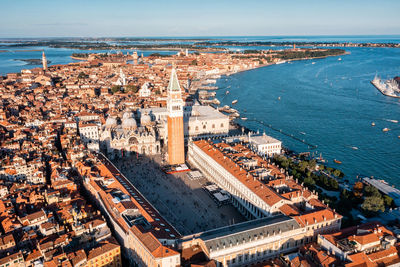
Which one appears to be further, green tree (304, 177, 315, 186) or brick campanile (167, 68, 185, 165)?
brick campanile (167, 68, 185, 165)

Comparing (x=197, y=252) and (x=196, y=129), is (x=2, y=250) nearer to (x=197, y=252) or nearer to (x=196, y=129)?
(x=197, y=252)

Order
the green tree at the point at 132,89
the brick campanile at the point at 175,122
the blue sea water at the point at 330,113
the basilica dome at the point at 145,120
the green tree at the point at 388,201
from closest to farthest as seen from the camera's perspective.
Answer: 1. the green tree at the point at 388,201
2. the brick campanile at the point at 175,122
3. the blue sea water at the point at 330,113
4. the basilica dome at the point at 145,120
5. the green tree at the point at 132,89

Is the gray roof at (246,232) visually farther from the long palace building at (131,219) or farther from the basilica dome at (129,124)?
the basilica dome at (129,124)

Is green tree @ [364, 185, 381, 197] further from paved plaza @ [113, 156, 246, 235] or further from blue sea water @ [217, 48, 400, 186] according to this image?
paved plaza @ [113, 156, 246, 235]

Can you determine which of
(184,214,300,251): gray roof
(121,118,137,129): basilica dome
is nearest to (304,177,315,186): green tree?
(184,214,300,251): gray roof

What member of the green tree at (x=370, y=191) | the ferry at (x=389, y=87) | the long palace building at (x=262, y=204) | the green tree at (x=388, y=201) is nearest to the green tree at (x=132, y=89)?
the long palace building at (x=262, y=204)

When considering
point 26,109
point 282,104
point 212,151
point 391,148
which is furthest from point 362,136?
point 26,109

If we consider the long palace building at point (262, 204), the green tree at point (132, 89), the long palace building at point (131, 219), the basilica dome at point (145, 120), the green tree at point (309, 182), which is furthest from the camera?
the green tree at point (132, 89)
